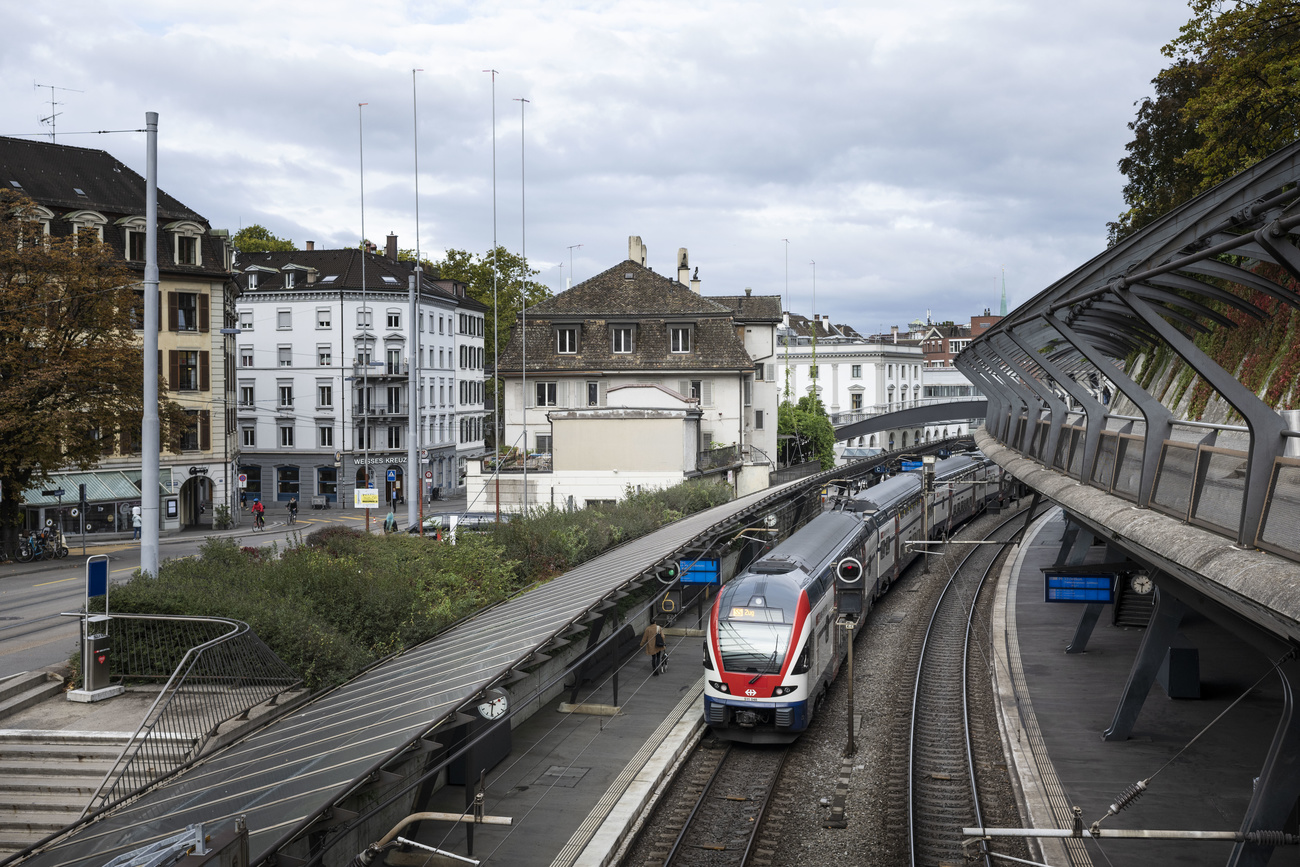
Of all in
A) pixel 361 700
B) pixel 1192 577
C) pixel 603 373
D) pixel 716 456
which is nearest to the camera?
pixel 1192 577

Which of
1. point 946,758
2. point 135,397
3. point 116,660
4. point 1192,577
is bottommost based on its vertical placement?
point 946,758

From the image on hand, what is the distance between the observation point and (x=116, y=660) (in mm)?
15250

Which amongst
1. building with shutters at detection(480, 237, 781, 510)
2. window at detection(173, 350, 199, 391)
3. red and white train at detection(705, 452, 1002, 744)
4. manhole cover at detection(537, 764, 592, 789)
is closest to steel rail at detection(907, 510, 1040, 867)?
red and white train at detection(705, 452, 1002, 744)

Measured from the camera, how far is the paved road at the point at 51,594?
19.5m

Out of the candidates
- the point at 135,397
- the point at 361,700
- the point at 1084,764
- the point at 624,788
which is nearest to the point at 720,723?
the point at 624,788

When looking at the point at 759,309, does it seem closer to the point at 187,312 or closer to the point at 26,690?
the point at 187,312

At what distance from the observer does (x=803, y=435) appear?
69938 mm

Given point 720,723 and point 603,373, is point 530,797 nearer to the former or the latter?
point 720,723

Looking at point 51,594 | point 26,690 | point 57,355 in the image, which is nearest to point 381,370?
point 57,355

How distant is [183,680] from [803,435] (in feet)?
196

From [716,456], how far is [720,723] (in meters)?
31.5

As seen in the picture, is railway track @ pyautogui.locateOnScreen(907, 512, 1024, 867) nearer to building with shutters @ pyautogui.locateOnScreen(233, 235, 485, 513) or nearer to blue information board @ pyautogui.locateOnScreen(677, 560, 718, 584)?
blue information board @ pyautogui.locateOnScreen(677, 560, 718, 584)

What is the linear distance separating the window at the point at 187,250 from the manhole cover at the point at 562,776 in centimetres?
3932

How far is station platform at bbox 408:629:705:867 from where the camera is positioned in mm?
13047
